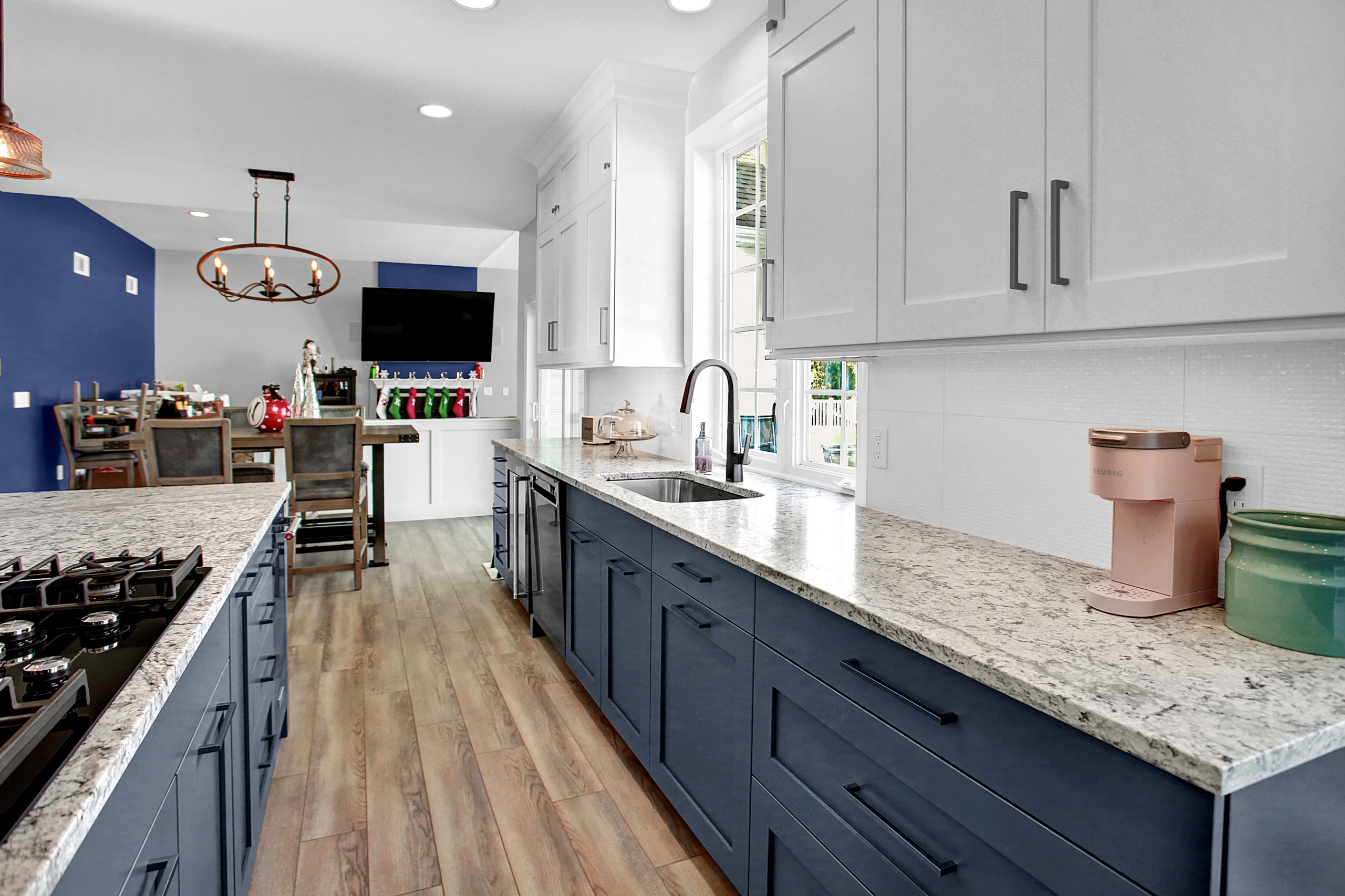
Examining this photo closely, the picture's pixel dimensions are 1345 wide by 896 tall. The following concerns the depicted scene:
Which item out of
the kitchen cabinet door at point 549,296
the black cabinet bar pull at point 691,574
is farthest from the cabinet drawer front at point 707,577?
the kitchen cabinet door at point 549,296

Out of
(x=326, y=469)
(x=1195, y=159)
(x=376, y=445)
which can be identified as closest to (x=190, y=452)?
(x=326, y=469)

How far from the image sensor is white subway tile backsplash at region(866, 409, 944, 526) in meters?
1.86

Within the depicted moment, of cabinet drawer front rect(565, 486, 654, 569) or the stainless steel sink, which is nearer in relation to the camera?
cabinet drawer front rect(565, 486, 654, 569)

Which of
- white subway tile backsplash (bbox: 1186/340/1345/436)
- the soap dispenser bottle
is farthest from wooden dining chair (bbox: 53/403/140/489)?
white subway tile backsplash (bbox: 1186/340/1345/436)

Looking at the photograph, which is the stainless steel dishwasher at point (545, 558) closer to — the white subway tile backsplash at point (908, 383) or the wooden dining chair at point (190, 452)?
the white subway tile backsplash at point (908, 383)

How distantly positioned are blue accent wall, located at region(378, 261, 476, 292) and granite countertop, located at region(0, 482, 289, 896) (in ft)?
23.1

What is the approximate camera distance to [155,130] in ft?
12.7

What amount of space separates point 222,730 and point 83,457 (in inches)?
236

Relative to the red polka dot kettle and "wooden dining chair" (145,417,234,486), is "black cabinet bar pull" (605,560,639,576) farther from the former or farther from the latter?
the red polka dot kettle

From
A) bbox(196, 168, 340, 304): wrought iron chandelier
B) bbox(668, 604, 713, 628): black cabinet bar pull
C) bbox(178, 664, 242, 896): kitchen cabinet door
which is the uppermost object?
bbox(196, 168, 340, 304): wrought iron chandelier

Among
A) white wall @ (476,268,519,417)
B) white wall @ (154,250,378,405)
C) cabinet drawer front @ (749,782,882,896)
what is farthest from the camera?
white wall @ (476,268,519,417)

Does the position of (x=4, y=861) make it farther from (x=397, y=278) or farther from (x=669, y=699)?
(x=397, y=278)

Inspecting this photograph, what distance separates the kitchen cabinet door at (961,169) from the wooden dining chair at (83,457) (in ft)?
21.3

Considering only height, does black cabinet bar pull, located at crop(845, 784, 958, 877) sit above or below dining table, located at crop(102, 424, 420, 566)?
below
